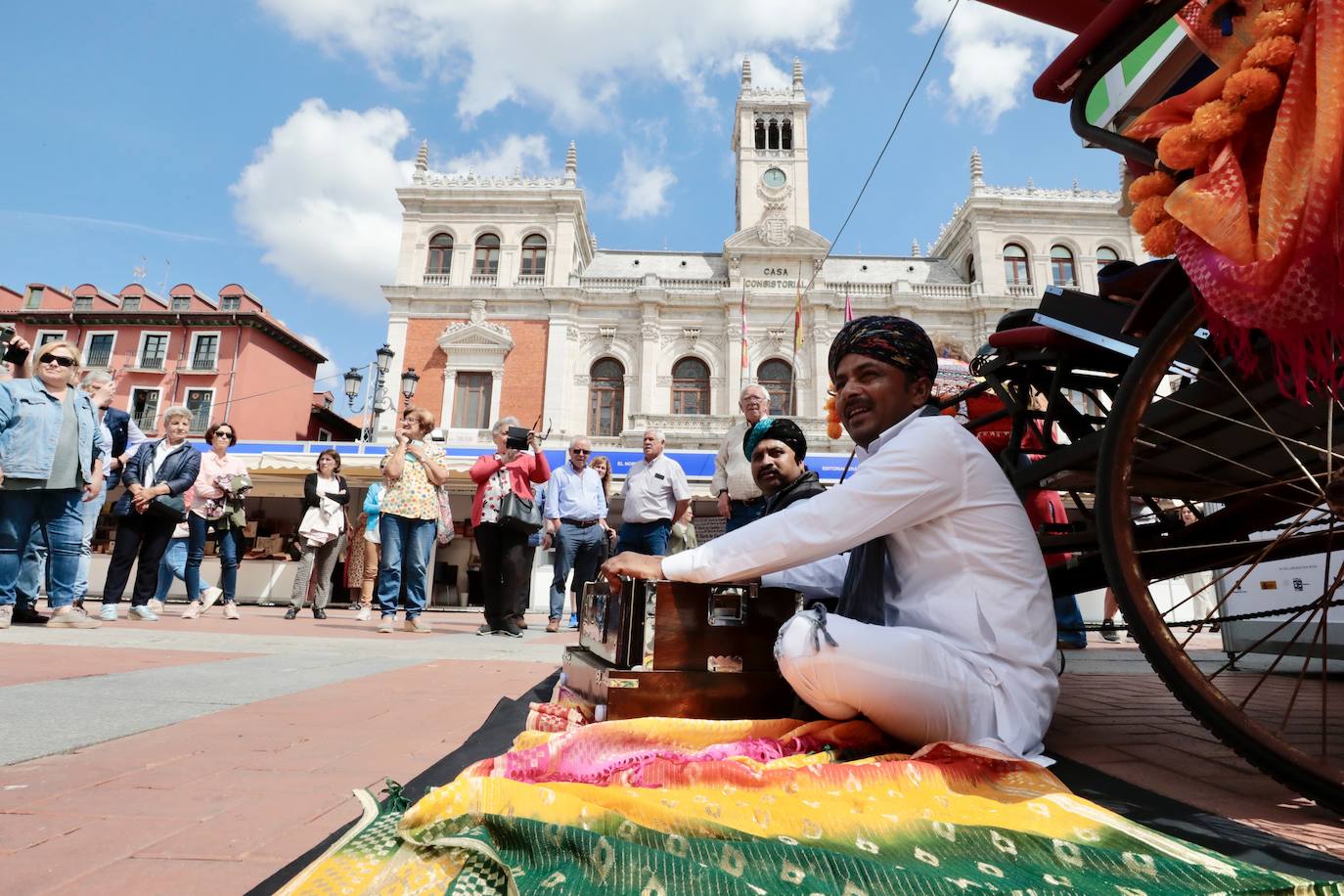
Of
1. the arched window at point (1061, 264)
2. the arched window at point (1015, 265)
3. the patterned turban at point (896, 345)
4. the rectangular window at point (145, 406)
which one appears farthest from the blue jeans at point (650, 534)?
the rectangular window at point (145, 406)

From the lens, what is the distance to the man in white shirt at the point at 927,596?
1.37m

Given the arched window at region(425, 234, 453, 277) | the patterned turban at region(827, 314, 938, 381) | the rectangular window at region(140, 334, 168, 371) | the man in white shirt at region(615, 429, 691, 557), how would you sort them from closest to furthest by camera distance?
the patterned turban at region(827, 314, 938, 381) < the man in white shirt at region(615, 429, 691, 557) < the arched window at region(425, 234, 453, 277) < the rectangular window at region(140, 334, 168, 371)

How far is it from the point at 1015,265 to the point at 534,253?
16.8m

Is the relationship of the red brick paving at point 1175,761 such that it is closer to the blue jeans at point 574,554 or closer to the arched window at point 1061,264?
the blue jeans at point 574,554

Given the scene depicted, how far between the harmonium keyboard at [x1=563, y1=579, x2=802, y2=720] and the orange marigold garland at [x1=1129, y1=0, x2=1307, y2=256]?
1.20 metres

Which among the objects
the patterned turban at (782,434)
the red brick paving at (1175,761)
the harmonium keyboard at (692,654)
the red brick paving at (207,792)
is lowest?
the red brick paving at (207,792)

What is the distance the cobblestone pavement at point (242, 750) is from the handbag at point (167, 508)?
1.76 meters

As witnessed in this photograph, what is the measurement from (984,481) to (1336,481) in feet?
2.23

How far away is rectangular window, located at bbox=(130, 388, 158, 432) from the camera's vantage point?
2442 centimetres

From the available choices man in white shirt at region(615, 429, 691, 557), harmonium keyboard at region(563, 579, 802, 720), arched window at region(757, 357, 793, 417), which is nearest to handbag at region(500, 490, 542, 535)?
man in white shirt at region(615, 429, 691, 557)

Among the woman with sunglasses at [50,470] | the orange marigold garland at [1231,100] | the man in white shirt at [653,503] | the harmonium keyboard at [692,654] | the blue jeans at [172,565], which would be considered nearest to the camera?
the orange marigold garland at [1231,100]

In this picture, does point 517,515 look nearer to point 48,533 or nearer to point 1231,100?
point 48,533

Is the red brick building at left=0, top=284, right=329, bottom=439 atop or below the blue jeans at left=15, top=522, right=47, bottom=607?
atop

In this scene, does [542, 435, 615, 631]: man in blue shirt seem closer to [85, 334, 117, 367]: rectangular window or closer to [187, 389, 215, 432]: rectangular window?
[187, 389, 215, 432]: rectangular window
